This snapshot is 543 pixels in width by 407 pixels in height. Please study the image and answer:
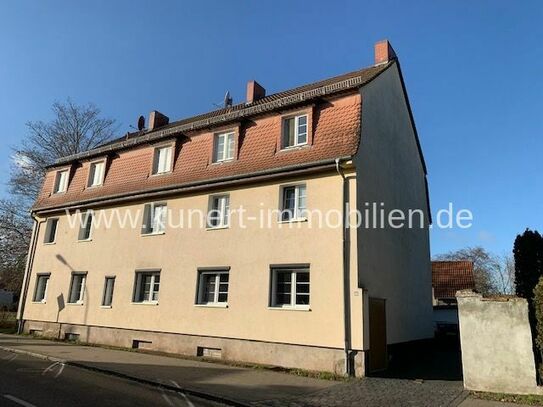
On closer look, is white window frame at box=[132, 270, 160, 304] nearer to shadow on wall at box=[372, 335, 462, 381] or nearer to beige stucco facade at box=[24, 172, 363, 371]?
beige stucco facade at box=[24, 172, 363, 371]

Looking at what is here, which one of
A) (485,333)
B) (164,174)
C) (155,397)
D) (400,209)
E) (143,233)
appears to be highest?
(164,174)

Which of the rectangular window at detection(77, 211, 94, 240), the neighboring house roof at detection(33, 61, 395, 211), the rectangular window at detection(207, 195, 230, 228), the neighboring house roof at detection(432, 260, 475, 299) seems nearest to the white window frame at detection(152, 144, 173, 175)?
the neighboring house roof at detection(33, 61, 395, 211)

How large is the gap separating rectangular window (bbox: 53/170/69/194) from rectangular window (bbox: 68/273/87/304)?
16.9 feet

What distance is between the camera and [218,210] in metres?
16.6

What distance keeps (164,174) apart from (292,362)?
31.4ft

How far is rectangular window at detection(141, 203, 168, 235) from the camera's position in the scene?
18.1 meters

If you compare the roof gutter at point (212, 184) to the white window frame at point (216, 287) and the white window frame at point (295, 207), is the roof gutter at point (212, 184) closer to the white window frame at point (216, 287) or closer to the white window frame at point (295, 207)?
the white window frame at point (295, 207)

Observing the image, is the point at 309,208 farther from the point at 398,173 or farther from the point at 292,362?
the point at 398,173

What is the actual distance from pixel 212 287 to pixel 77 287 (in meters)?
8.42

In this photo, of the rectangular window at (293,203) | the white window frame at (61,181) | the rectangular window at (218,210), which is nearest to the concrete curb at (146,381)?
the rectangular window at (218,210)

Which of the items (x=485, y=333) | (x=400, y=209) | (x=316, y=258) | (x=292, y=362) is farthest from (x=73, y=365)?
(x=400, y=209)

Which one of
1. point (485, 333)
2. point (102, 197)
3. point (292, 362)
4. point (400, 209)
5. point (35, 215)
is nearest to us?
point (485, 333)

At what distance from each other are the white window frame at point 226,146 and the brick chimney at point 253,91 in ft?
19.1

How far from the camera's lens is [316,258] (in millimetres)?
13289
